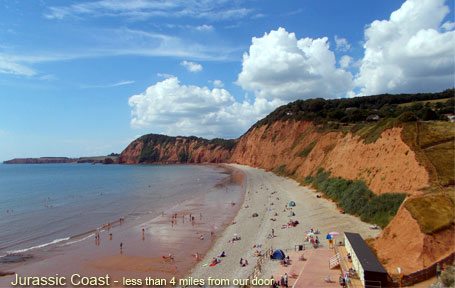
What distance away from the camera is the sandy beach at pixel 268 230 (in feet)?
56.3

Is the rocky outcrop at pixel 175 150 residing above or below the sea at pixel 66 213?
above

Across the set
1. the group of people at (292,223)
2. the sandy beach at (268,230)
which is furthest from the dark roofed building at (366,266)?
the group of people at (292,223)

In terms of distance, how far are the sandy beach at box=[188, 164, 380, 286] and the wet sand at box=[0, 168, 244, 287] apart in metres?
1.36

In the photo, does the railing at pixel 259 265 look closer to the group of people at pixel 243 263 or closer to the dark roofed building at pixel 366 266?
the group of people at pixel 243 263

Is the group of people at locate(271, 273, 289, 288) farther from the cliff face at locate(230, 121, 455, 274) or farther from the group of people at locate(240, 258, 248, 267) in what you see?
→ the cliff face at locate(230, 121, 455, 274)

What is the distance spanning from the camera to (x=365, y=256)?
536 inches

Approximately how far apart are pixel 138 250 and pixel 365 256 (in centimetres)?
1658

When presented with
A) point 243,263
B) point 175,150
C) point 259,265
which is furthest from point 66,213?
point 175,150

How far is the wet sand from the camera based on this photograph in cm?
1809

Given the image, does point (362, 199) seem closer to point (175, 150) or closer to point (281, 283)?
point (281, 283)

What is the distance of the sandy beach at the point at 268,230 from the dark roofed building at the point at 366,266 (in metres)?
4.50

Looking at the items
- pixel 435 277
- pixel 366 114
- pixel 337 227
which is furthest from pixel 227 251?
pixel 366 114

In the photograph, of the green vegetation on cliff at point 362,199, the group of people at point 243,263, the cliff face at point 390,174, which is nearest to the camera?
the cliff face at point 390,174

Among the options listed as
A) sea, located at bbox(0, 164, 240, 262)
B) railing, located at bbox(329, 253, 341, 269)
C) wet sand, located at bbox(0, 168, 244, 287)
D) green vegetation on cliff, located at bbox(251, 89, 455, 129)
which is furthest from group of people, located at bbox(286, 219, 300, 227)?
green vegetation on cliff, located at bbox(251, 89, 455, 129)
